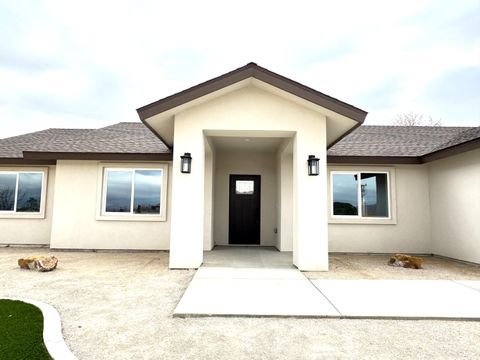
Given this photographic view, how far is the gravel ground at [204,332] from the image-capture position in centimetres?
289

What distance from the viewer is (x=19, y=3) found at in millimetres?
11203

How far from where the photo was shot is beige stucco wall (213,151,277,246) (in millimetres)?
10492

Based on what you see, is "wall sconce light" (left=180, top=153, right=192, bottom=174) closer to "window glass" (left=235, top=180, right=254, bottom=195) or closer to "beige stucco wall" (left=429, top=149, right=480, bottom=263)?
"window glass" (left=235, top=180, right=254, bottom=195)

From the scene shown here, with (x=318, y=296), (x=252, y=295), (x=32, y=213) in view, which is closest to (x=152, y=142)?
(x=32, y=213)

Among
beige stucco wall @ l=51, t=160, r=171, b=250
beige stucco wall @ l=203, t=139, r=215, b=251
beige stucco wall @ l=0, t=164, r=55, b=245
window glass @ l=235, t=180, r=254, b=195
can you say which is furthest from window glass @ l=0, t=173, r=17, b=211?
window glass @ l=235, t=180, r=254, b=195

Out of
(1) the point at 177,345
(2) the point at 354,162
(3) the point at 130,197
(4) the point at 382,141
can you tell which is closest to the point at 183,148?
(3) the point at 130,197

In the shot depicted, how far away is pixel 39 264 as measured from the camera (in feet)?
21.0

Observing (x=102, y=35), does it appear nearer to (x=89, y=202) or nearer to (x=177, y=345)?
(x=89, y=202)

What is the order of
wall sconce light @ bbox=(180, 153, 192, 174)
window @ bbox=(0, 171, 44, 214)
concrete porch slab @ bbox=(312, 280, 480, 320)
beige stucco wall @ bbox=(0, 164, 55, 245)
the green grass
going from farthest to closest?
window @ bbox=(0, 171, 44, 214) < beige stucco wall @ bbox=(0, 164, 55, 245) < wall sconce light @ bbox=(180, 153, 192, 174) < concrete porch slab @ bbox=(312, 280, 480, 320) < the green grass

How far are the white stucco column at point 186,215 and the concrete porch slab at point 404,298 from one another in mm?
2712

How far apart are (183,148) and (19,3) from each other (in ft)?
32.9

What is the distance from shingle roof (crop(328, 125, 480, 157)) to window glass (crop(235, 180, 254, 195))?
9.63 feet

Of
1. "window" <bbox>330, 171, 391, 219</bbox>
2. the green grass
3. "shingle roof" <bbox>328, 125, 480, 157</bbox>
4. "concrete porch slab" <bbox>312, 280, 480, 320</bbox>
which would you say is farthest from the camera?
"window" <bbox>330, 171, 391, 219</bbox>

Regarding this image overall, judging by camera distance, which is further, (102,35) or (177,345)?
(102,35)
